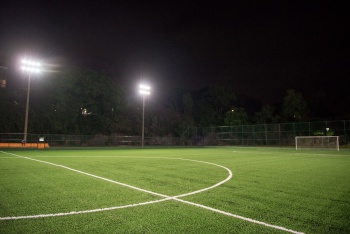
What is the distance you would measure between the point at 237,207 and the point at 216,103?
61.2 metres

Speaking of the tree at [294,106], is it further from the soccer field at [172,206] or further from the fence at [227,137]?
the soccer field at [172,206]

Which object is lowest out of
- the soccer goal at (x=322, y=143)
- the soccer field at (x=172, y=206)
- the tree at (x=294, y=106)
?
the soccer field at (x=172, y=206)

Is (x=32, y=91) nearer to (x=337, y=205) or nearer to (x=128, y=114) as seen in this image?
(x=128, y=114)

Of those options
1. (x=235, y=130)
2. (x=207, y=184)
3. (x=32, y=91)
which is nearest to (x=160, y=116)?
(x=235, y=130)

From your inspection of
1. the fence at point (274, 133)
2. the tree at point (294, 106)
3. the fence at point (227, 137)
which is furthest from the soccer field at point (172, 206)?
the tree at point (294, 106)

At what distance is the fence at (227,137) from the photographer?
96.7 feet

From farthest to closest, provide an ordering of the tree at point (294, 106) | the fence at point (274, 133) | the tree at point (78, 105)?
1. the tree at point (294, 106)
2. the tree at point (78, 105)
3. the fence at point (274, 133)

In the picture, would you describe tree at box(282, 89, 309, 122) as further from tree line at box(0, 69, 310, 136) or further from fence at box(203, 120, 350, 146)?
fence at box(203, 120, 350, 146)

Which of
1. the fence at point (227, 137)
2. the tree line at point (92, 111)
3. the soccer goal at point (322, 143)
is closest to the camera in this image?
the soccer goal at point (322, 143)

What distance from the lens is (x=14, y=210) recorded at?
398 centimetres

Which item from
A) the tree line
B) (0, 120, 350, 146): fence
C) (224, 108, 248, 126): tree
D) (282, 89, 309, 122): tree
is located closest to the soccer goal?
(0, 120, 350, 146): fence

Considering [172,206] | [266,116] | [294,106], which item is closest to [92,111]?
[266,116]

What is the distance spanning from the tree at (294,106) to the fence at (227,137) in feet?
49.4

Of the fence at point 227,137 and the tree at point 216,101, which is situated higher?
the tree at point 216,101
